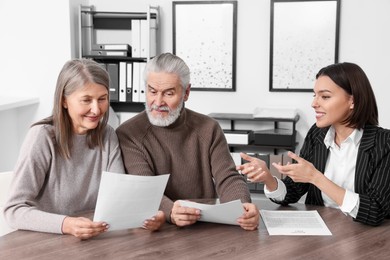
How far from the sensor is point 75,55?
14.1 ft

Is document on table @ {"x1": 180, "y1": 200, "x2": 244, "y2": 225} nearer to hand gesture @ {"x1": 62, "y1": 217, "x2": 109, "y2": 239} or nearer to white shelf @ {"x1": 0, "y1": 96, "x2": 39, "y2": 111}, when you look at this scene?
hand gesture @ {"x1": 62, "y1": 217, "x2": 109, "y2": 239}

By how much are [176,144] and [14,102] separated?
2191 mm

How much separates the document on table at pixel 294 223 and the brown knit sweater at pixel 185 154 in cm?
20

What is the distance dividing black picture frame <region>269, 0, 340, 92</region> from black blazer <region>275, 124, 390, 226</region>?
199 centimetres

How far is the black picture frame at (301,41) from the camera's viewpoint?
4.04 metres

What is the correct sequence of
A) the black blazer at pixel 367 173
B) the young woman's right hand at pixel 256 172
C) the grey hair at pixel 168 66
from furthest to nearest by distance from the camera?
1. the grey hair at pixel 168 66
2. the young woman's right hand at pixel 256 172
3. the black blazer at pixel 367 173

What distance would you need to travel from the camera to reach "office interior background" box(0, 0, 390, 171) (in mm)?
4043

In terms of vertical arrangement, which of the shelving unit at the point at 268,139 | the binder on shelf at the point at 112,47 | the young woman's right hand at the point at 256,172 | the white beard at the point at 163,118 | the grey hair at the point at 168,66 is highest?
the binder on shelf at the point at 112,47

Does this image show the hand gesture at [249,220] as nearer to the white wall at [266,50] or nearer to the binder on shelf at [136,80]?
the white wall at [266,50]

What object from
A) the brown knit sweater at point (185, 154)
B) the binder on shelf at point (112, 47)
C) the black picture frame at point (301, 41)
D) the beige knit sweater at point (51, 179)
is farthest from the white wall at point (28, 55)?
the beige knit sweater at point (51, 179)

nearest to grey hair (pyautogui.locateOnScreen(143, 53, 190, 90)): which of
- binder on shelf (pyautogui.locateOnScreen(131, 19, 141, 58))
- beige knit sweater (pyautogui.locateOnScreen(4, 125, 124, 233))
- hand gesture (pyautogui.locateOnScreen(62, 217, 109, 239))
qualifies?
beige knit sweater (pyautogui.locateOnScreen(4, 125, 124, 233))

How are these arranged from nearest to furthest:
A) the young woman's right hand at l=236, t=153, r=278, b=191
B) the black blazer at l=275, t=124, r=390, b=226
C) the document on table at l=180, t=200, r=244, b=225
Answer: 1. the document on table at l=180, t=200, r=244, b=225
2. the black blazer at l=275, t=124, r=390, b=226
3. the young woman's right hand at l=236, t=153, r=278, b=191

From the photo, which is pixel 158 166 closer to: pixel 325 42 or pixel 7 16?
pixel 325 42

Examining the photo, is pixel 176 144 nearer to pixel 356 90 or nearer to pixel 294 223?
pixel 294 223
